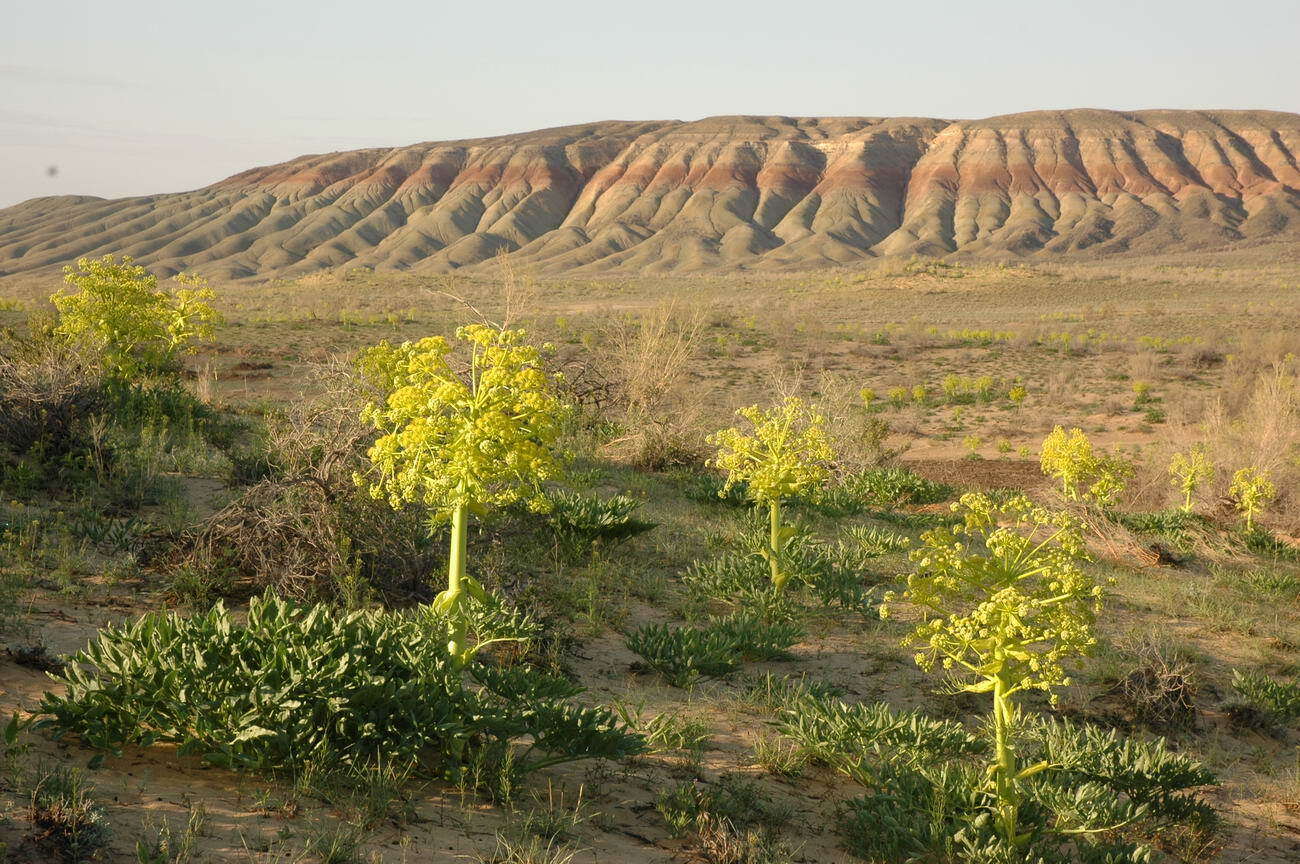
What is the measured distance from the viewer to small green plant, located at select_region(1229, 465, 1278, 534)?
35.4ft

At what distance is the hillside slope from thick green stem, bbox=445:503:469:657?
81.5 meters

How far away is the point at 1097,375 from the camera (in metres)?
24.6

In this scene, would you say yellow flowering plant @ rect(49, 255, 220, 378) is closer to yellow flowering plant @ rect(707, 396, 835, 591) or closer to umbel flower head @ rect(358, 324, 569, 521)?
yellow flowering plant @ rect(707, 396, 835, 591)

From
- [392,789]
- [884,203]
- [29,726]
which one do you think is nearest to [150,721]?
[29,726]

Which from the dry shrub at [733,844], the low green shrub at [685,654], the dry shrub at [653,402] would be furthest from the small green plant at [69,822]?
the dry shrub at [653,402]

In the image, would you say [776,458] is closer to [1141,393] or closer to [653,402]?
[653,402]

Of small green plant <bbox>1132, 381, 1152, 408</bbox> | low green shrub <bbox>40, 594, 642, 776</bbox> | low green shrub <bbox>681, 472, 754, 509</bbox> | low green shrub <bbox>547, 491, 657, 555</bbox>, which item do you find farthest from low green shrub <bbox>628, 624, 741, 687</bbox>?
small green plant <bbox>1132, 381, 1152, 408</bbox>

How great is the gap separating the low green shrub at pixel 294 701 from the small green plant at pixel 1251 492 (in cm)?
984

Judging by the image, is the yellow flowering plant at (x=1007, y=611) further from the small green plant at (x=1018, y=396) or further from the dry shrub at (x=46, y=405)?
the small green plant at (x=1018, y=396)

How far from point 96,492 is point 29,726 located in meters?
3.75

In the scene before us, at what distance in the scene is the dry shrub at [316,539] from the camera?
5.48m

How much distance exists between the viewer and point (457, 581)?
12.6 ft

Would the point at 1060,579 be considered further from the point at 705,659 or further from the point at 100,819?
the point at 100,819

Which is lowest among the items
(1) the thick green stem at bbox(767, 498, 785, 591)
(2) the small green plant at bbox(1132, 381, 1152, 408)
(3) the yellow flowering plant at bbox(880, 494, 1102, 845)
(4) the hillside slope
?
(2) the small green plant at bbox(1132, 381, 1152, 408)
